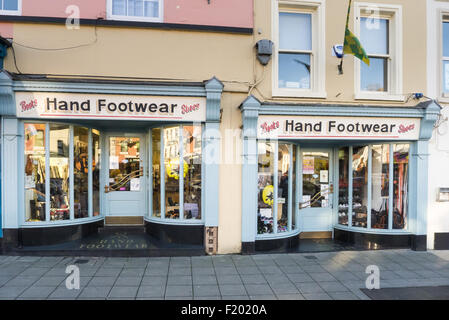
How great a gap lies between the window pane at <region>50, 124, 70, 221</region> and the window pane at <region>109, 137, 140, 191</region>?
1.12 meters

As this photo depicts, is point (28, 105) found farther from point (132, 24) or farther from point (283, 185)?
point (283, 185)

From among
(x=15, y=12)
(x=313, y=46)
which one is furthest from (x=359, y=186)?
(x=15, y=12)

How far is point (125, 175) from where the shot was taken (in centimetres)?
738

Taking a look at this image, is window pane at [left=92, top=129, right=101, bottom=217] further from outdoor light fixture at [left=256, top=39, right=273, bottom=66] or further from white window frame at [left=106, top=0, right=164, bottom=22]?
outdoor light fixture at [left=256, top=39, right=273, bottom=66]

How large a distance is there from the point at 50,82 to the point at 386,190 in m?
8.18

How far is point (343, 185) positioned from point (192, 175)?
13.5 ft

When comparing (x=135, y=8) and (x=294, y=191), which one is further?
(x=294, y=191)

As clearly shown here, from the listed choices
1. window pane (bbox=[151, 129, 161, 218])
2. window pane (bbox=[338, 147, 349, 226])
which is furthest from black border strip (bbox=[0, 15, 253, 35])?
window pane (bbox=[338, 147, 349, 226])

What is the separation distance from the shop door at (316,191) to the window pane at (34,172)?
6.35 metres

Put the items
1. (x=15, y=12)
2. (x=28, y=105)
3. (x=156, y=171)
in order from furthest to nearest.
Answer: (x=156, y=171)
(x=15, y=12)
(x=28, y=105)

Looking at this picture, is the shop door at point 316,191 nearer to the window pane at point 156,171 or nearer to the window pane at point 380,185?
the window pane at point 380,185

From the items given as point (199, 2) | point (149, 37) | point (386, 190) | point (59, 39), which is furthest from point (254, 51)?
point (386, 190)

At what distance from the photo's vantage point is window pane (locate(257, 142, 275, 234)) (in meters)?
6.59

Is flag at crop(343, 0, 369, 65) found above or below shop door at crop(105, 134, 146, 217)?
above
